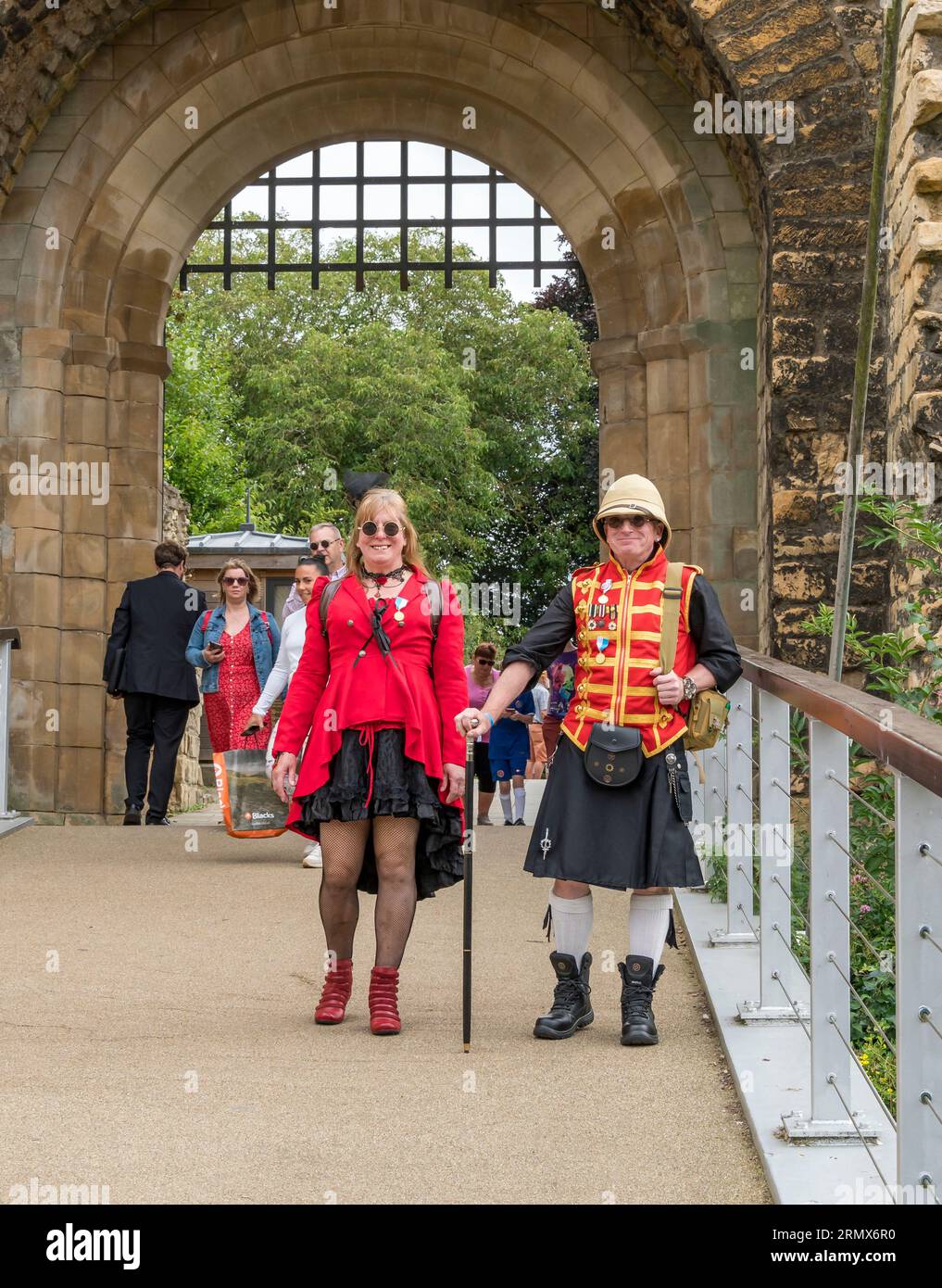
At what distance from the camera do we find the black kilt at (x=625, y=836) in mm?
4238

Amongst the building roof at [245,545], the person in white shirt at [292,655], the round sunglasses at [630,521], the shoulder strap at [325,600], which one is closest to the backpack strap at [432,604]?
the shoulder strap at [325,600]

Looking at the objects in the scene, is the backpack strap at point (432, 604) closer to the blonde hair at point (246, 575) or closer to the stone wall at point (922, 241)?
the stone wall at point (922, 241)

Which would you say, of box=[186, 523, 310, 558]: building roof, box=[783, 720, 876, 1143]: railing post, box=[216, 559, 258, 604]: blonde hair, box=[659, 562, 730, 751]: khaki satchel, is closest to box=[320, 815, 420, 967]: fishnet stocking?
box=[659, 562, 730, 751]: khaki satchel

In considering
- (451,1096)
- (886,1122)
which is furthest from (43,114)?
(886,1122)

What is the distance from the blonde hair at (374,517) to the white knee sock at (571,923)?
96 cm

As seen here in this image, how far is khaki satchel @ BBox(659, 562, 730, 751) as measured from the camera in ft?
13.8

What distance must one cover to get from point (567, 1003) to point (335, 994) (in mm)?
639

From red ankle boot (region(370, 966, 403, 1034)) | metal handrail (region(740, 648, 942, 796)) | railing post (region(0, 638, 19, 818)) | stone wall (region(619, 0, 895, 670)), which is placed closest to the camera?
metal handrail (region(740, 648, 942, 796))

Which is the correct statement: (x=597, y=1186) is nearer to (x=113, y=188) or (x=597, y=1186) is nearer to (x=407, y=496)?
(x=113, y=188)

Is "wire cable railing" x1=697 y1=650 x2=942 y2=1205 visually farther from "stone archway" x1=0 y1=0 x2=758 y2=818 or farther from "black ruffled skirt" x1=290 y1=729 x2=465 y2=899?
"stone archway" x1=0 y1=0 x2=758 y2=818

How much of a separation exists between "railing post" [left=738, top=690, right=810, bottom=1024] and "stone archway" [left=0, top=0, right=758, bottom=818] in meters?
5.91

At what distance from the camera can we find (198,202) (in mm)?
11148

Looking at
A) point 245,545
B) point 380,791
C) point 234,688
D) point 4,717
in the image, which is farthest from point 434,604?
point 245,545
